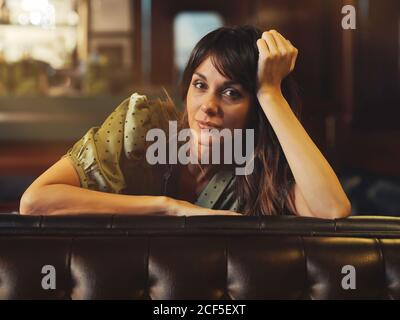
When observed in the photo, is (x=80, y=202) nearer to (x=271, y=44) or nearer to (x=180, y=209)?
(x=180, y=209)

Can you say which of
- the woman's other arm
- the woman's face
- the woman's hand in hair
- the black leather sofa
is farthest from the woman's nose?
the black leather sofa

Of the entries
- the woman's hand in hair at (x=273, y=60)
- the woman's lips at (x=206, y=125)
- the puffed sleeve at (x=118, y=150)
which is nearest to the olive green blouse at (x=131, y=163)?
the puffed sleeve at (x=118, y=150)

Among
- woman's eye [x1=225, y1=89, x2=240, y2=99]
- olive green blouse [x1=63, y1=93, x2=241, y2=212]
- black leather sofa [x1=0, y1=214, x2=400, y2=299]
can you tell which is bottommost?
black leather sofa [x1=0, y1=214, x2=400, y2=299]

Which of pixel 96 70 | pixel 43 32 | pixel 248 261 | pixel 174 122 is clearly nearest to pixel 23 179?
pixel 174 122

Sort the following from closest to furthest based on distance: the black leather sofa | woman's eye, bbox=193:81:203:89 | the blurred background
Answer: the black leather sofa → woman's eye, bbox=193:81:203:89 → the blurred background

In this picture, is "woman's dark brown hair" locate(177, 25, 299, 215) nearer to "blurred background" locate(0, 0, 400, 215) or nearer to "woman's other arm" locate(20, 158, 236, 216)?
"woman's other arm" locate(20, 158, 236, 216)

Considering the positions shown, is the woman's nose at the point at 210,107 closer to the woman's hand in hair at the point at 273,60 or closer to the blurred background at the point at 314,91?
the woman's hand in hair at the point at 273,60

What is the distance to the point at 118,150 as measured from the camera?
1349 millimetres

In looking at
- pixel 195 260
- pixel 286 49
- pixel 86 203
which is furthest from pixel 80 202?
pixel 286 49

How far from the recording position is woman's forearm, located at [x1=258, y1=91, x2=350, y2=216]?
4.11ft

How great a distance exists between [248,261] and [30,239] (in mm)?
394

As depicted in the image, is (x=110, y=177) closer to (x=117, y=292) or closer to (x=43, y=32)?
(x=117, y=292)

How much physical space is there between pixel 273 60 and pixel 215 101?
0.16 metres
